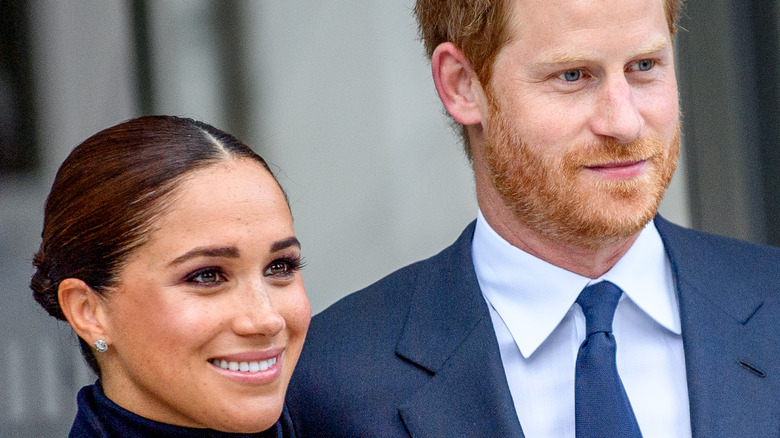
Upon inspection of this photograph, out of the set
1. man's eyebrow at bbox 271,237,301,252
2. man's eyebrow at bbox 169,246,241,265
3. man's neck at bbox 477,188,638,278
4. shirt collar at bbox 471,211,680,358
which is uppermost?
man's eyebrow at bbox 169,246,241,265

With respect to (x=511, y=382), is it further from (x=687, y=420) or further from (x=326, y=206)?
(x=326, y=206)

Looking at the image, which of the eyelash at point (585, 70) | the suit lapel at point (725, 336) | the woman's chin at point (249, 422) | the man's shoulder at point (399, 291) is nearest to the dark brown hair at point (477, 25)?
the eyelash at point (585, 70)

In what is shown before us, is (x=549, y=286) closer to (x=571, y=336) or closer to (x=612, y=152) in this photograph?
(x=571, y=336)

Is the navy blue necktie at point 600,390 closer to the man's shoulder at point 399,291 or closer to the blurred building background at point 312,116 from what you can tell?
the man's shoulder at point 399,291

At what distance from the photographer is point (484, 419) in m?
2.46

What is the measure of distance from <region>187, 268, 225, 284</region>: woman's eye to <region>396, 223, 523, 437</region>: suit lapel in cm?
54

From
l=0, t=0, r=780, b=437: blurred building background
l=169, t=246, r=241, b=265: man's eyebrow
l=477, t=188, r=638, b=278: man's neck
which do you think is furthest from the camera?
l=0, t=0, r=780, b=437: blurred building background

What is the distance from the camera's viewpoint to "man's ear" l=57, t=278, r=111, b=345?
223 cm

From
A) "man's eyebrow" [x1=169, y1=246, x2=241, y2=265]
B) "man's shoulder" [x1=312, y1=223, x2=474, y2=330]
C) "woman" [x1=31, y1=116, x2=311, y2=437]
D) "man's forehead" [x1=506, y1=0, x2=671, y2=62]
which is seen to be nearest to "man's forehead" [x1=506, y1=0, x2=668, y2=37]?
"man's forehead" [x1=506, y1=0, x2=671, y2=62]

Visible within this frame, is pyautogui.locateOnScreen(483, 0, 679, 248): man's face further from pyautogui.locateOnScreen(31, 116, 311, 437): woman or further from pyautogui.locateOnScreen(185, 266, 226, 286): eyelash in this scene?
pyautogui.locateOnScreen(185, 266, 226, 286): eyelash

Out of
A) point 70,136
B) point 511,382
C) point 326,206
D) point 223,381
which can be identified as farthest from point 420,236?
point 223,381

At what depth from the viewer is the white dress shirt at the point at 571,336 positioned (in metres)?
2.48

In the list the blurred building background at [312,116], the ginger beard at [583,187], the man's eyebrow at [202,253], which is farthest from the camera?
the blurred building background at [312,116]

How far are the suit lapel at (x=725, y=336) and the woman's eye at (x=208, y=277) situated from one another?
1.01 meters
